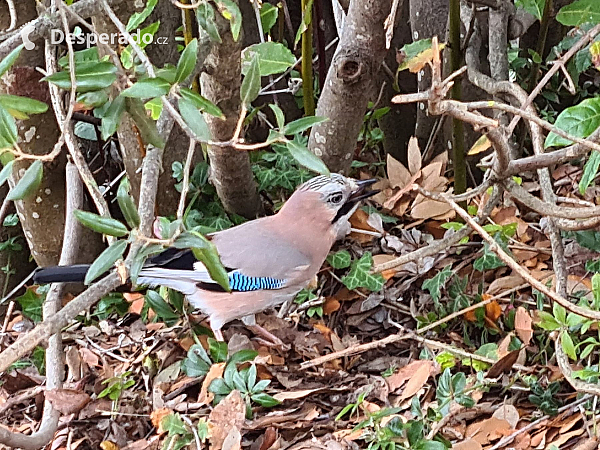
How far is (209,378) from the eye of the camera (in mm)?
2320

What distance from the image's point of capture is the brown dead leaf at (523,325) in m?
2.36

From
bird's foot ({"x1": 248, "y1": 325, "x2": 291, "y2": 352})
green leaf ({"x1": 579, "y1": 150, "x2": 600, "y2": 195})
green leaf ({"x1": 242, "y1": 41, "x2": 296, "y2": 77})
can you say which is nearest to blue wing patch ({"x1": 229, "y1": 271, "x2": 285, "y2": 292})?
bird's foot ({"x1": 248, "y1": 325, "x2": 291, "y2": 352})

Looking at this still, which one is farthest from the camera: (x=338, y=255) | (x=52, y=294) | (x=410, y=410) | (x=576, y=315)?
(x=338, y=255)

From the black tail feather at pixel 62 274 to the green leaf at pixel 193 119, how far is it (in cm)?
81

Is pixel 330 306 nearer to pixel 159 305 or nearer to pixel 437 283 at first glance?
pixel 437 283

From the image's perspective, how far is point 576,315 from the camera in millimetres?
1963

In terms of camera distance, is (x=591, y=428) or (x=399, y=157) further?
(x=399, y=157)

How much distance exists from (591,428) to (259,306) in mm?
1097

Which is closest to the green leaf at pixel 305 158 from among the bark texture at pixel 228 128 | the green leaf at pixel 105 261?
the green leaf at pixel 105 261

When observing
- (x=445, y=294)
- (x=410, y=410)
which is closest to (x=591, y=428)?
(x=410, y=410)

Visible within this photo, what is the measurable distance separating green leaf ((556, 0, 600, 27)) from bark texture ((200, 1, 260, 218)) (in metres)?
0.94

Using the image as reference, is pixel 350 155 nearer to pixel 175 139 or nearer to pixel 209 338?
pixel 175 139

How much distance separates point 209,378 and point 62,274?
21.1 inches

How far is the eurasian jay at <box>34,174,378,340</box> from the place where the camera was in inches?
99.1
